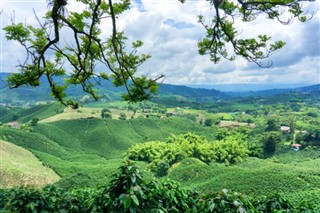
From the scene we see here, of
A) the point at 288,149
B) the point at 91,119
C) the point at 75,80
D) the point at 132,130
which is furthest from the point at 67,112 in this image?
the point at 75,80

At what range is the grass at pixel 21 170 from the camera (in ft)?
124

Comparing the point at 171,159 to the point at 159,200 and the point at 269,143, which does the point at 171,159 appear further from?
the point at 159,200

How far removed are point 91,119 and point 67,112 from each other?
14.9m

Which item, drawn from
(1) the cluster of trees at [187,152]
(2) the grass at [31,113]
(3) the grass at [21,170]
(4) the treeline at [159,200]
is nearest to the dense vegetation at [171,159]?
(4) the treeline at [159,200]

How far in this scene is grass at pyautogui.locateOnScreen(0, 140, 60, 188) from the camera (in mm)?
37750

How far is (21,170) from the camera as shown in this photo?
4119 cm

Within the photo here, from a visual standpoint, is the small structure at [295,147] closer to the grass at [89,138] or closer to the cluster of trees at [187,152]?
the cluster of trees at [187,152]

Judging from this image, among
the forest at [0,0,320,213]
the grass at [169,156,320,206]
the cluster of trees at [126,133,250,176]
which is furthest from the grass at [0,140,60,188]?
the grass at [169,156,320,206]

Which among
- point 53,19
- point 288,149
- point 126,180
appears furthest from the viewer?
point 288,149

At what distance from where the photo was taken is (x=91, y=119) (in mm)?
92375

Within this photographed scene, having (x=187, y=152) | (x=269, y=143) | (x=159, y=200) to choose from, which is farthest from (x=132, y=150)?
(x=159, y=200)

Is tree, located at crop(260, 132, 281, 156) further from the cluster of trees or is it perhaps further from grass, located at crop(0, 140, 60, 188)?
grass, located at crop(0, 140, 60, 188)

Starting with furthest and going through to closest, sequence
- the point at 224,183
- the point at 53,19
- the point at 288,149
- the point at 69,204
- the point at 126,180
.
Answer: the point at 288,149, the point at 224,183, the point at 53,19, the point at 69,204, the point at 126,180

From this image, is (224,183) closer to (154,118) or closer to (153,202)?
(153,202)
